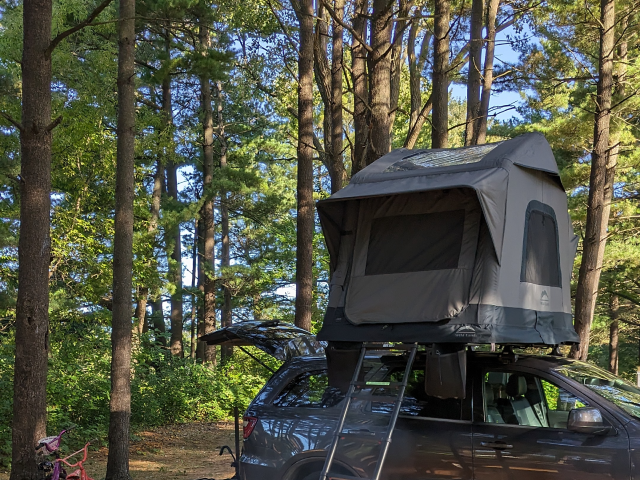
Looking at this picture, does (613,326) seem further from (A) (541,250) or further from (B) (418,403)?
(B) (418,403)

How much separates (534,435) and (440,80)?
814 cm

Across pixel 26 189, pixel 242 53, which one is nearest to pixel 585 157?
pixel 242 53

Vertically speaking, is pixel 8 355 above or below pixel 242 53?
below

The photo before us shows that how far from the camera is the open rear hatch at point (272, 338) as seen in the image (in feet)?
21.5

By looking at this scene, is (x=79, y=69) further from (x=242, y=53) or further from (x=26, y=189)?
(x=26, y=189)

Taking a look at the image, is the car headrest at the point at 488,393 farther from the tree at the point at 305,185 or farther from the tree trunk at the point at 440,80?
the tree trunk at the point at 440,80

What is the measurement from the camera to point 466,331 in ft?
17.0

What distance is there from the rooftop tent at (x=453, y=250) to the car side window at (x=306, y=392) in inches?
19.6

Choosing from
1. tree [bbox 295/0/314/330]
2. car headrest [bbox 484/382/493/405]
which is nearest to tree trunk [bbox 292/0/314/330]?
tree [bbox 295/0/314/330]

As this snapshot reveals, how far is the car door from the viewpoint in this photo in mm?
4617

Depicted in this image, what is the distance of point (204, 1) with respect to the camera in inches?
667

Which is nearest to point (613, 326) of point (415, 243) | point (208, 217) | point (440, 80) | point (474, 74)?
point (208, 217)

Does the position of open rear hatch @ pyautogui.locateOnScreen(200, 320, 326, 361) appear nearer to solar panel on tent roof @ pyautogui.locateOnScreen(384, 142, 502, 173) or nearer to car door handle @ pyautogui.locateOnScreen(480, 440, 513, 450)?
solar panel on tent roof @ pyautogui.locateOnScreen(384, 142, 502, 173)

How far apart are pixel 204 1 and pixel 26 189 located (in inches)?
462
